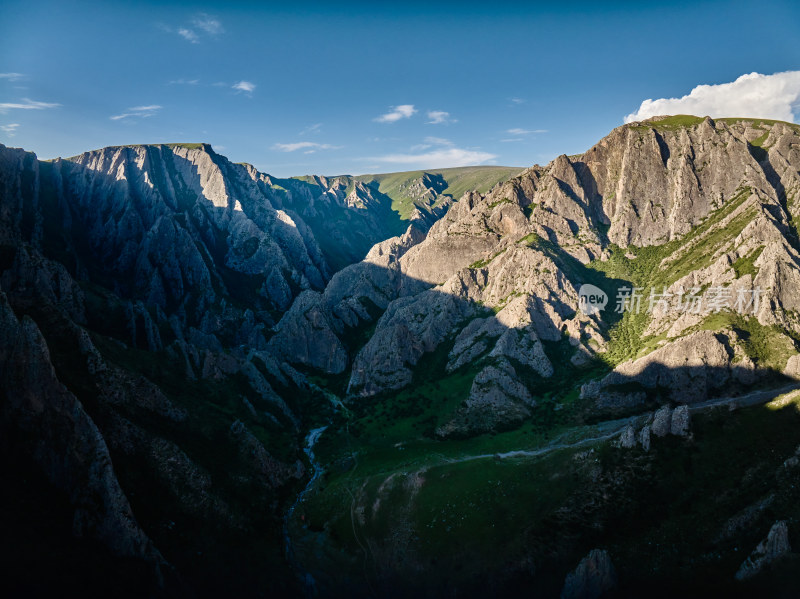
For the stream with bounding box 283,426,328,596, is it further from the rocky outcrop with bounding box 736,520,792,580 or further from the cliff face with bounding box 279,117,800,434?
the rocky outcrop with bounding box 736,520,792,580

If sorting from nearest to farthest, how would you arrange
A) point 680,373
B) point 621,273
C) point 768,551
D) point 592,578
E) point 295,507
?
point 768,551, point 592,578, point 295,507, point 680,373, point 621,273

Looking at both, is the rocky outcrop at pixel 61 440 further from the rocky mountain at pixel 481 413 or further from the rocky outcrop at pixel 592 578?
the rocky outcrop at pixel 592 578

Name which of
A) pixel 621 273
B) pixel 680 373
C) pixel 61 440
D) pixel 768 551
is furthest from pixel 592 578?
pixel 621 273

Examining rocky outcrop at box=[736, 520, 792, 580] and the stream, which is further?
the stream

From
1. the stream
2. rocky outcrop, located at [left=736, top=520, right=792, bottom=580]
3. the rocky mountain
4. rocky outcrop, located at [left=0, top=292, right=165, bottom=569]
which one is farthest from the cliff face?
rocky outcrop, located at [left=0, top=292, right=165, bottom=569]

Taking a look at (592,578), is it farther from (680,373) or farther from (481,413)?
(680,373)

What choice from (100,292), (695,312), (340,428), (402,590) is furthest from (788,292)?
(100,292)

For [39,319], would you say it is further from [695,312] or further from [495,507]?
[695,312]
